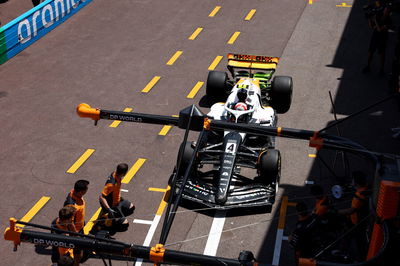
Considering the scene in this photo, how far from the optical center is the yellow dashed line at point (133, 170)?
16205 millimetres

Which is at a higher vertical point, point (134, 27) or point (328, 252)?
point (328, 252)

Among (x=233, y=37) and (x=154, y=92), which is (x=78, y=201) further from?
(x=233, y=37)

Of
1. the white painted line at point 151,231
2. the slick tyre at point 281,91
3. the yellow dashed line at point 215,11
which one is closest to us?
the white painted line at point 151,231

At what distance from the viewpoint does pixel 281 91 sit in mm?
18688

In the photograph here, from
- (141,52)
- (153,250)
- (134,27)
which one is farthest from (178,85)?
(153,250)

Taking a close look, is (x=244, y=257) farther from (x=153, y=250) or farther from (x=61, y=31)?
(x=61, y=31)

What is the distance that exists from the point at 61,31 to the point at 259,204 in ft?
45.5

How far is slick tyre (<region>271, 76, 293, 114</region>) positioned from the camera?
18656 millimetres

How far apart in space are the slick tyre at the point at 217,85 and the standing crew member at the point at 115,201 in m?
5.73

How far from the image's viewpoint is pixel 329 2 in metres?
26.9

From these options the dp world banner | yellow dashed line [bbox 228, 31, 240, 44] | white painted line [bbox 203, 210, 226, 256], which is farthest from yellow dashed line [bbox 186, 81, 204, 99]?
the dp world banner

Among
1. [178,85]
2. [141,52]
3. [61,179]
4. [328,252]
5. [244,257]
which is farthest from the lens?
[141,52]

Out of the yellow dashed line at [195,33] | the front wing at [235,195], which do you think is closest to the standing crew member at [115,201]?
the front wing at [235,195]

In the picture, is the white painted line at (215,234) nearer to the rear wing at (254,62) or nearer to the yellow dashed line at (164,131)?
the yellow dashed line at (164,131)
